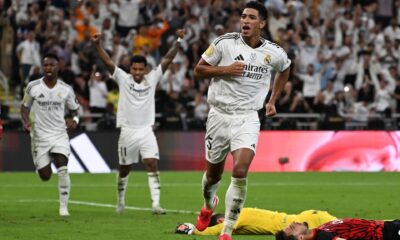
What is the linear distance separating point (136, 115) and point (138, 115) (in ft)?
0.12

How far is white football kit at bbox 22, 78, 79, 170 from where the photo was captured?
57.7 ft

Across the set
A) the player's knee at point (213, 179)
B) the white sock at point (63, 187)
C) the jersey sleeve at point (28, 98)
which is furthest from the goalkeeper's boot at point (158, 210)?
the player's knee at point (213, 179)

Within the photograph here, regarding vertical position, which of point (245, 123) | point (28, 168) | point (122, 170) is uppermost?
point (245, 123)

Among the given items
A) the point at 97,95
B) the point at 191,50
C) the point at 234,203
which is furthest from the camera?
the point at 191,50

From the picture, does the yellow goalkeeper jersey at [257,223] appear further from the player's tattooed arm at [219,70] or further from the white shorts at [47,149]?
the white shorts at [47,149]

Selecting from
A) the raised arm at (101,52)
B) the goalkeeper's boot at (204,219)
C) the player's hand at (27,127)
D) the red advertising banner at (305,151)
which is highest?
the raised arm at (101,52)

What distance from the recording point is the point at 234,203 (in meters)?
12.2

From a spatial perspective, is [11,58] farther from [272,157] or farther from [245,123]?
[245,123]

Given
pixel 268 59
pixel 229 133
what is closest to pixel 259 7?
pixel 268 59

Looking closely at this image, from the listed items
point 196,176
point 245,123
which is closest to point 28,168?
point 196,176

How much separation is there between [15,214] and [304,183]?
8980 mm

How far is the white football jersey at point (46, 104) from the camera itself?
17.6 m

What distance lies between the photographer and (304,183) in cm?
2408

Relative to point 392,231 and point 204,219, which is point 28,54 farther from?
point 392,231
